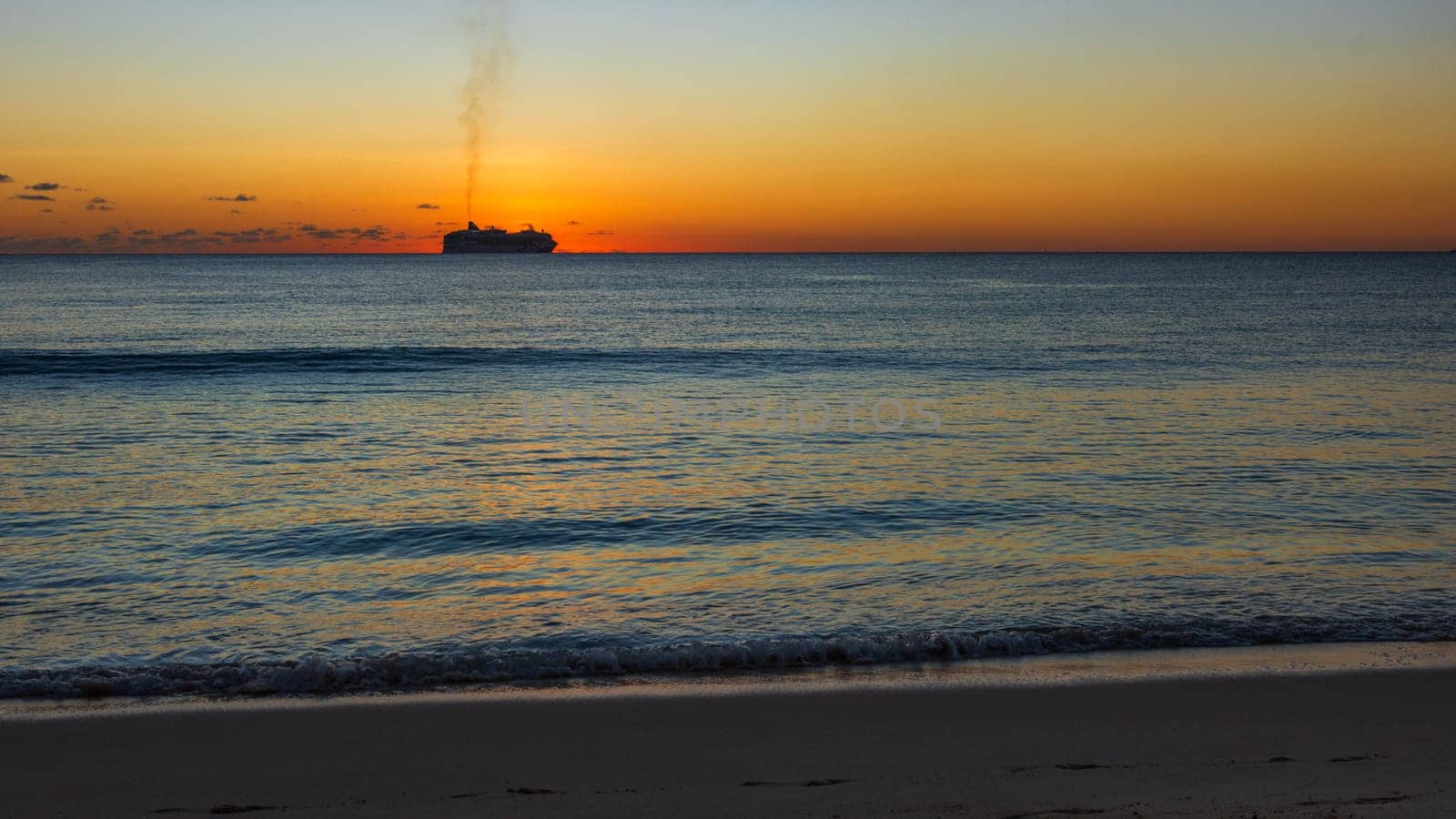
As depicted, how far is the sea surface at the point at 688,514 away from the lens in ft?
29.5

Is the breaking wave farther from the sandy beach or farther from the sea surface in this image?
the sandy beach

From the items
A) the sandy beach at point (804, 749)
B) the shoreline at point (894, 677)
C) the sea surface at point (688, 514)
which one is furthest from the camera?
the sea surface at point (688, 514)

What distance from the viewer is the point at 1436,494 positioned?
47.6ft

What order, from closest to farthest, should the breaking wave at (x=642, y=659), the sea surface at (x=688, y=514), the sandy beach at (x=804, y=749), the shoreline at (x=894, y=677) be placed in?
the sandy beach at (x=804, y=749)
the shoreline at (x=894, y=677)
the breaking wave at (x=642, y=659)
the sea surface at (x=688, y=514)

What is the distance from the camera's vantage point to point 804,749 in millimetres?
6707

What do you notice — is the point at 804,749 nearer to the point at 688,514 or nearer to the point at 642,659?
the point at 642,659

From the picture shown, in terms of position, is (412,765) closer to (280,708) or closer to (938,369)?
(280,708)

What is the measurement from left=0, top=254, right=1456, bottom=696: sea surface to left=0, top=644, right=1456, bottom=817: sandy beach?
0.72 metres

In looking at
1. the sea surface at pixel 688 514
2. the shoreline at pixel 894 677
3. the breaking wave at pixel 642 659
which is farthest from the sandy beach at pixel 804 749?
the sea surface at pixel 688 514

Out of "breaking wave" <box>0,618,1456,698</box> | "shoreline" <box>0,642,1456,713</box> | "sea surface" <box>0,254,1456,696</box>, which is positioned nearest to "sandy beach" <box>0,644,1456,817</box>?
"shoreline" <box>0,642,1456,713</box>

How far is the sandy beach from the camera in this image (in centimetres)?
598

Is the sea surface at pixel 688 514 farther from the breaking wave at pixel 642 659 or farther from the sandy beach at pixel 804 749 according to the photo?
the sandy beach at pixel 804 749

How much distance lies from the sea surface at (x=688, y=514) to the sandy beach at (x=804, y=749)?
28.5 inches

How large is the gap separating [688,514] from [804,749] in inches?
277
